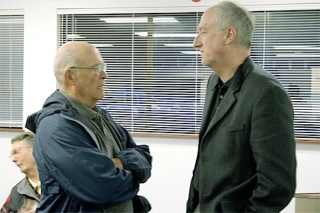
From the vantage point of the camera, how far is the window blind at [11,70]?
17.2ft

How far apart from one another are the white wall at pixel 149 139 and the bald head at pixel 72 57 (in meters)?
2.74

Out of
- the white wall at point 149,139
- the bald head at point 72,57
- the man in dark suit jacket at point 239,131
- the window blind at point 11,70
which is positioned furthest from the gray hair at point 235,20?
the window blind at point 11,70

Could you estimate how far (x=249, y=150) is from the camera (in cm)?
178

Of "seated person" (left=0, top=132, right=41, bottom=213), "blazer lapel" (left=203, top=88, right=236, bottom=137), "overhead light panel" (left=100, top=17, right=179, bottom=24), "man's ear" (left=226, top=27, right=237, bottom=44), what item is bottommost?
"seated person" (left=0, top=132, right=41, bottom=213)

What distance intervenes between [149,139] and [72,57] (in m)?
2.86

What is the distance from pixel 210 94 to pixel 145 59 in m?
2.87

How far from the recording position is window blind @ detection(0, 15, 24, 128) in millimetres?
5242

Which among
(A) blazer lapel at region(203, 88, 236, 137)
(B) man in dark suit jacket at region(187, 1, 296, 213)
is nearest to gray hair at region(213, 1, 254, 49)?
(B) man in dark suit jacket at region(187, 1, 296, 213)

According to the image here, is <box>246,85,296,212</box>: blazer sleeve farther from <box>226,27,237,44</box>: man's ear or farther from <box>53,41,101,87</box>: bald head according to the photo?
<box>53,41,101,87</box>: bald head

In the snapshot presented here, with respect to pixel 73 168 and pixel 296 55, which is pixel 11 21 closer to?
pixel 296 55

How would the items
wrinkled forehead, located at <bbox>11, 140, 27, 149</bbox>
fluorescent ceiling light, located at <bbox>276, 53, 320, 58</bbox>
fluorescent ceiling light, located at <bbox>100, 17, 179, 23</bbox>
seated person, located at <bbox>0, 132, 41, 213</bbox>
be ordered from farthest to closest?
fluorescent ceiling light, located at <bbox>100, 17, 179, 23</bbox> → fluorescent ceiling light, located at <bbox>276, 53, 320, 58</bbox> → wrinkled forehead, located at <bbox>11, 140, 27, 149</bbox> → seated person, located at <bbox>0, 132, 41, 213</bbox>

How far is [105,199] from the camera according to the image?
1.90 meters

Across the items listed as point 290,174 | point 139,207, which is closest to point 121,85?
point 139,207

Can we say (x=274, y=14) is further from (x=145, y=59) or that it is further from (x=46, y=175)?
(x=46, y=175)
